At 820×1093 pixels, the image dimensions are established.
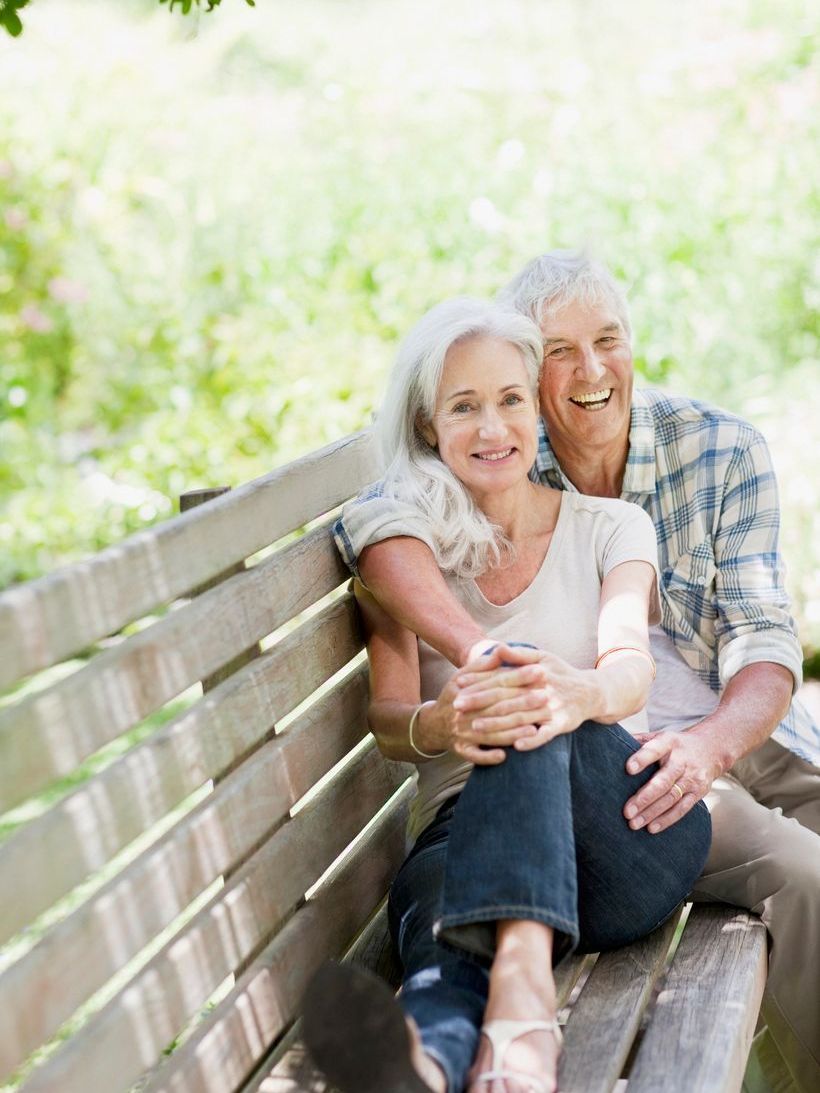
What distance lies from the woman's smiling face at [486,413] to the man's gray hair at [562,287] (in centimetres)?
24

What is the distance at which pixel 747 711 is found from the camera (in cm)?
257

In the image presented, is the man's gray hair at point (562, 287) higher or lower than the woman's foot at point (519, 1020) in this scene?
higher

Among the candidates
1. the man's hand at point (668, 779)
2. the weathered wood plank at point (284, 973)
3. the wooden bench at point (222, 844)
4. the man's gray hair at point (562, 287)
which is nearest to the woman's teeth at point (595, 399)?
the man's gray hair at point (562, 287)

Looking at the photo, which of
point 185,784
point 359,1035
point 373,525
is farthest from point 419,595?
point 359,1035

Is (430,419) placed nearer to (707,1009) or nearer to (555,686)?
(555,686)

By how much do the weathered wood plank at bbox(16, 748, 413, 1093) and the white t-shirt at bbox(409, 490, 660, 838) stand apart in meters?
0.15

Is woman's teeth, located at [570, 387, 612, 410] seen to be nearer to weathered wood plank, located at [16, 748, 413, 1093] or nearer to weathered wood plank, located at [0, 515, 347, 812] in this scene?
weathered wood plank, located at [0, 515, 347, 812]

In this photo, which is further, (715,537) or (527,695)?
(715,537)

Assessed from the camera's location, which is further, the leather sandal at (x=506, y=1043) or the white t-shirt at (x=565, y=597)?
the white t-shirt at (x=565, y=597)

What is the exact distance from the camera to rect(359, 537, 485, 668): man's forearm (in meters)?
2.33

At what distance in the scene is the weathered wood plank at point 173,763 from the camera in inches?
62.1

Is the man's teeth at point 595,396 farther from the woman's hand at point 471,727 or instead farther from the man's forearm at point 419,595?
the woman's hand at point 471,727

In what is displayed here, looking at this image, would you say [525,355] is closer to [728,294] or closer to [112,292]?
[728,294]

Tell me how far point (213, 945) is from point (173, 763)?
28cm
